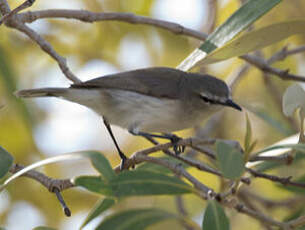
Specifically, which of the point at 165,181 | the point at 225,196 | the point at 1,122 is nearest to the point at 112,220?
the point at 165,181

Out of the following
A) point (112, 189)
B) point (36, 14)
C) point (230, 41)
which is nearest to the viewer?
point (112, 189)

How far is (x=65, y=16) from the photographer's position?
2977 mm

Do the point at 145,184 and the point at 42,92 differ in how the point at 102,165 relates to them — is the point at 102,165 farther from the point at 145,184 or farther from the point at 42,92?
the point at 42,92

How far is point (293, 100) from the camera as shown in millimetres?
2229

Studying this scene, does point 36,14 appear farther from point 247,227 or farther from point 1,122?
point 247,227

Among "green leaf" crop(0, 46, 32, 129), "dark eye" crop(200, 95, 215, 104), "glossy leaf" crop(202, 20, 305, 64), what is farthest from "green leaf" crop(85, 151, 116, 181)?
"dark eye" crop(200, 95, 215, 104)

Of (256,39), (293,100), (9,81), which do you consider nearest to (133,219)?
(293,100)

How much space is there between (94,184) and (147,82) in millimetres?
1702

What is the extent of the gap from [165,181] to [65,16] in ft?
4.73

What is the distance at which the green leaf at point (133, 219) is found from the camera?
6.66 ft

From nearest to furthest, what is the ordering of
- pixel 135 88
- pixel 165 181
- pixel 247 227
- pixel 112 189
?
pixel 112 189 < pixel 165 181 < pixel 135 88 < pixel 247 227

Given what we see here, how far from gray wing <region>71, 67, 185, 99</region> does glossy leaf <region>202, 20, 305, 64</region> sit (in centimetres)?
84

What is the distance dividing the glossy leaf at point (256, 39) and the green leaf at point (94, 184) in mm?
1050

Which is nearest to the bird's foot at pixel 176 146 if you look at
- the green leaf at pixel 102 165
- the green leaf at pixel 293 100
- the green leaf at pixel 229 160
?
the green leaf at pixel 293 100
